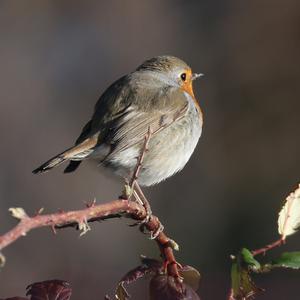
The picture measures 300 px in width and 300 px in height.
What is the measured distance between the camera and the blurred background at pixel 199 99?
6.46 meters

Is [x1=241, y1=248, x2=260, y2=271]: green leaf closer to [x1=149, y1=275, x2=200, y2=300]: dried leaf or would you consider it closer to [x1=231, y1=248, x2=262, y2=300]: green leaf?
[x1=231, y1=248, x2=262, y2=300]: green leaf

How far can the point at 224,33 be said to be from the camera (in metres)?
8.16

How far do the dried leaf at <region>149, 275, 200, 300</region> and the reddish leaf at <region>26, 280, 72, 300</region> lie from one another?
15 centimetres

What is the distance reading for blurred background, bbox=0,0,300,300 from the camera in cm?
646

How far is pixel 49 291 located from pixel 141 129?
71.3 inches

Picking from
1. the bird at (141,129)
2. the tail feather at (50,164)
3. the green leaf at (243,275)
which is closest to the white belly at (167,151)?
the bird at (141,129)

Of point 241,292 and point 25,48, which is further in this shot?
point 25,48

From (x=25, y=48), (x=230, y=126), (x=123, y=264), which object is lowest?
(x=123, y=264)

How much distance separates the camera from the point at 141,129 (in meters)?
3.00

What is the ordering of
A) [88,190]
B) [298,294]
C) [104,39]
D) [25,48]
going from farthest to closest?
[104,39], [25,48], [88,190], [298,294]

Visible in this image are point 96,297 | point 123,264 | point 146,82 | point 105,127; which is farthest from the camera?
point 123,264

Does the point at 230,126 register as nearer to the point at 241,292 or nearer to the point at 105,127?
A: the point at 105,127

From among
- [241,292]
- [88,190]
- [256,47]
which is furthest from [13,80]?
[241,292]

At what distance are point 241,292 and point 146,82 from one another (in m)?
2.10
